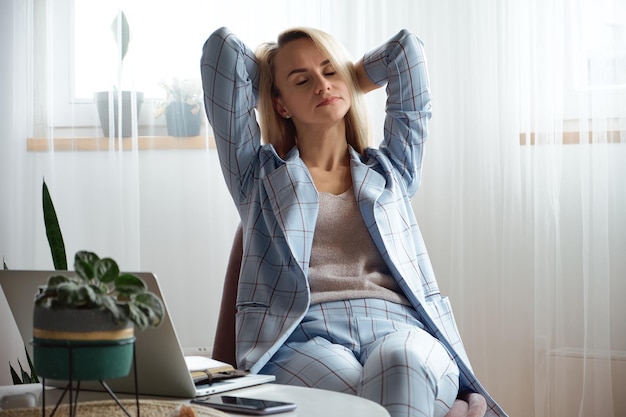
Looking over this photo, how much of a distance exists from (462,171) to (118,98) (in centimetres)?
113

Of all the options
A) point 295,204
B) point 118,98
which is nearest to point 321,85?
point 295,204

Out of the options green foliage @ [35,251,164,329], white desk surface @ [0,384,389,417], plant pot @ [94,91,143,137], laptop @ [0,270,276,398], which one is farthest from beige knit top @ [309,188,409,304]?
plant pot @ [94,91,143,137]

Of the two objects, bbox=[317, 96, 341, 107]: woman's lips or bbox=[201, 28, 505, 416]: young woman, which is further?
bbox=[317, 96, 341, 107]: woman's lips

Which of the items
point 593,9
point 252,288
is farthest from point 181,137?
point 593,9

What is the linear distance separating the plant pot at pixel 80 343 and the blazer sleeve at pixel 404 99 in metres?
1.28

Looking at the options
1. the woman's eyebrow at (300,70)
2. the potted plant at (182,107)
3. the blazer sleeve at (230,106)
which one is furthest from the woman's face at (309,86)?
the potted plant at (182,107)

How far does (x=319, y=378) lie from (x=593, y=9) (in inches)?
59.9

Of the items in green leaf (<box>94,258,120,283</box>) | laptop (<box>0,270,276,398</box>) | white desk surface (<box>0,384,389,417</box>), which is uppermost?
green leaf (<box>94,258,120,283</box>)

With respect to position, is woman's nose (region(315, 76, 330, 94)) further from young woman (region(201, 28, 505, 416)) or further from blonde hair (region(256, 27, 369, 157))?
blonde hair (region(256, 27, 369, 157))

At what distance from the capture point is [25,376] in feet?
7.50

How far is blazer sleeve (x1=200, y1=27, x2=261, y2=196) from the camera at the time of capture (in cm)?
185

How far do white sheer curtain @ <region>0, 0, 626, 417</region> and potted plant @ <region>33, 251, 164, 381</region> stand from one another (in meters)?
1.83

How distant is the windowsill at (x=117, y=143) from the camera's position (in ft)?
8.68

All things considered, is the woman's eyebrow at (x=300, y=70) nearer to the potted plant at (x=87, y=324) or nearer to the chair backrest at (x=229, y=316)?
the chair backrest at (x=229, y=316)
